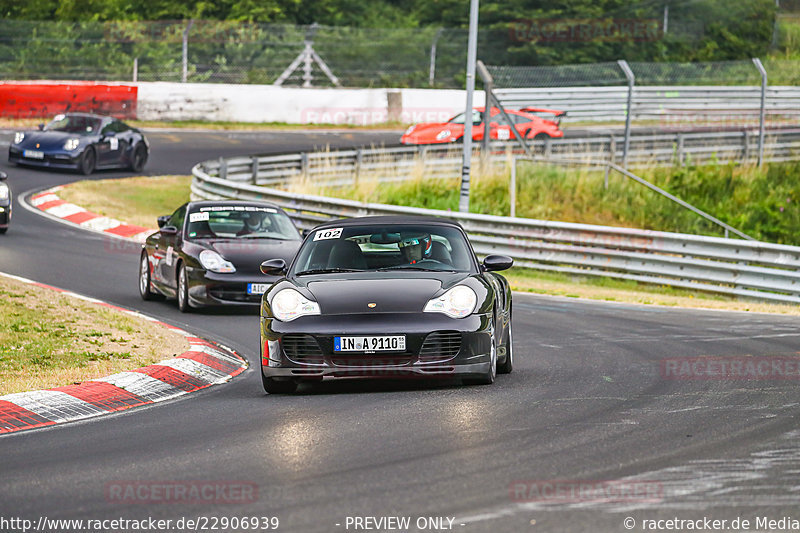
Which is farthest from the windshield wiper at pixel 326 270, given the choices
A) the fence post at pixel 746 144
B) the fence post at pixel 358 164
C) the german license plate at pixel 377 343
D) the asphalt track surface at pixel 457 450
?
the fence post at pixel 746 144

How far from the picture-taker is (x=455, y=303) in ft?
30.2

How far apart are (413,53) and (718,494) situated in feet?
128

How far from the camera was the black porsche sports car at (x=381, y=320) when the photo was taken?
894 centimetres

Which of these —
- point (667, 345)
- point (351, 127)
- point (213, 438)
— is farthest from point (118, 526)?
point (351, 127)

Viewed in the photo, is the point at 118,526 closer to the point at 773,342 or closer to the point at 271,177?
the point at 773,342

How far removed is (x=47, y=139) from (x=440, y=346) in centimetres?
2189

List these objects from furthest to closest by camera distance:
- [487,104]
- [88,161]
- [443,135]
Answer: [443,135]
[88,161]
[487,104]

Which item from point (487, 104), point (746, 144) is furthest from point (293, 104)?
point (487, 104)

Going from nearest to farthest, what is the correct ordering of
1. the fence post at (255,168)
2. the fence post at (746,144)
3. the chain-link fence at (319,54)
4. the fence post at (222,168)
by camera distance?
1. the fence post at (222,168)
2. the fence post at (255,168)
3. the fence post at (746,144)
4. the chain-link fence at (319,54)

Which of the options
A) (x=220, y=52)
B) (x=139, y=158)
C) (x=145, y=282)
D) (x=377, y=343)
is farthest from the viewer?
(x=220, y=52)

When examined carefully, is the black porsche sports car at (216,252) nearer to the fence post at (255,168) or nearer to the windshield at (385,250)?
the windshield at (385,250)

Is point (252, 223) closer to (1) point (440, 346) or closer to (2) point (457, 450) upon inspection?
(1) point (440, 346)

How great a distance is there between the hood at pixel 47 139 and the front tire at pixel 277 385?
68.4ft

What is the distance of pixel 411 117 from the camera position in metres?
44.0
